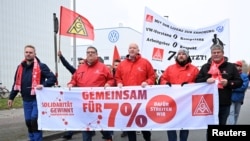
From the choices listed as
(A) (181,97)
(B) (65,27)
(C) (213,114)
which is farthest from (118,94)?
(B) (65,27)

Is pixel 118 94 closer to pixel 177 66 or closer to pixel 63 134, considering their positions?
pixel 177 66

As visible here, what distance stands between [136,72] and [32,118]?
2126 mm

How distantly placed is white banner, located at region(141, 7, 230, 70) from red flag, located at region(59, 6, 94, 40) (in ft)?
5.13

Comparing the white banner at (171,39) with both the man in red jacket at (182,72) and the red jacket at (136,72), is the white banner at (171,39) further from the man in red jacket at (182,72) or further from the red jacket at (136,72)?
the man in red jacket at (182,72)

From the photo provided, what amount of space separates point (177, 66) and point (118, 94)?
3.82 ft

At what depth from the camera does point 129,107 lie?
6242mm

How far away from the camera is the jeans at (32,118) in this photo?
6.48m

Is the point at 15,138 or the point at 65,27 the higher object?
the point at 65,27

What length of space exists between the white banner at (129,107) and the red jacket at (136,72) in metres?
0.22

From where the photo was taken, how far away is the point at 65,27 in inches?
342

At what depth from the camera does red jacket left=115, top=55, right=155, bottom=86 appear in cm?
631

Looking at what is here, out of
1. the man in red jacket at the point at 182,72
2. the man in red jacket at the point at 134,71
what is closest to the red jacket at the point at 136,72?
the man in red jacket at the point at 134,71

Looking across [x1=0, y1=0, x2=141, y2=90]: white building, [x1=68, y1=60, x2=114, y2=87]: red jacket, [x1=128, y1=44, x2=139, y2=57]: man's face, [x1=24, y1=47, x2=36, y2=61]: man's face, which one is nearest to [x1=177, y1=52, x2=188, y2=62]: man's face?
[x1=128, y1=44, x2=139, y2=57]: man's face

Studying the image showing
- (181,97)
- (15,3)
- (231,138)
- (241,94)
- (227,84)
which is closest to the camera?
(231,138)
